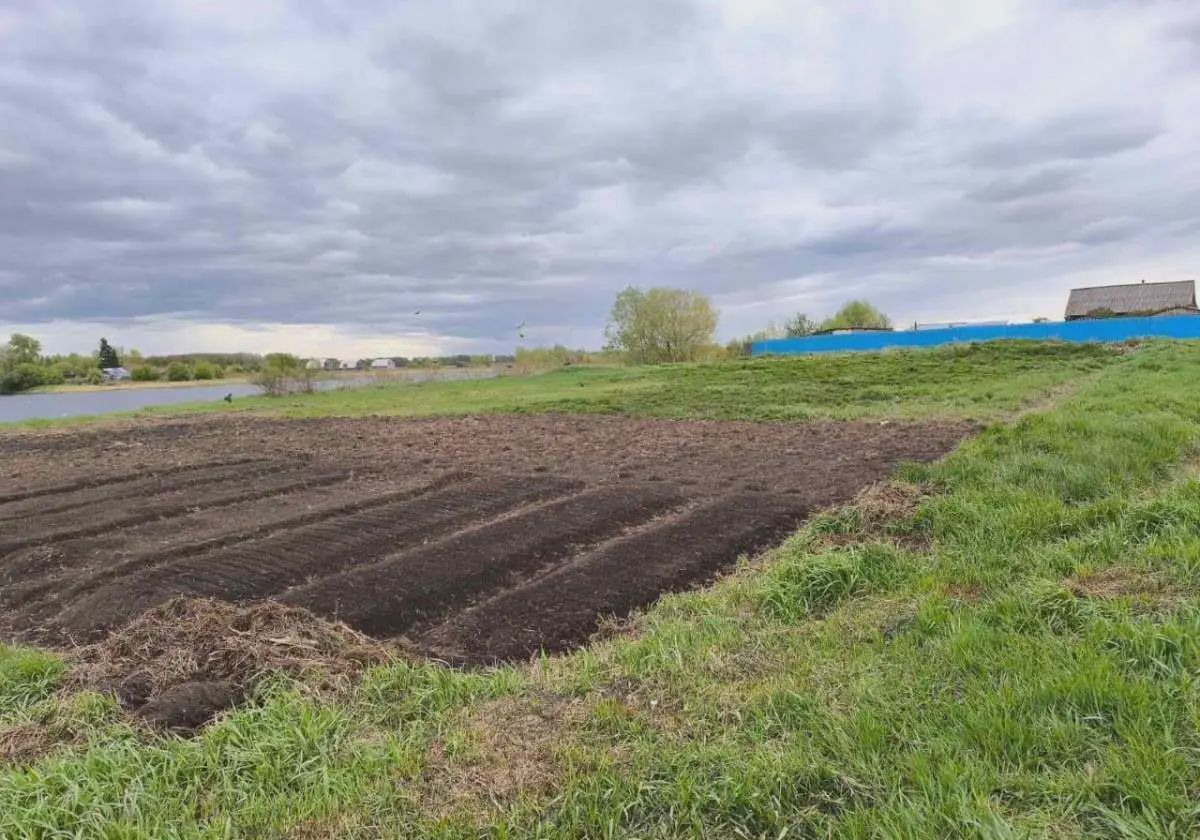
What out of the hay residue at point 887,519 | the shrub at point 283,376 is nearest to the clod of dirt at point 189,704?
the hay residue at point 887,519

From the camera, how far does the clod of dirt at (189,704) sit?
3574 millimetres

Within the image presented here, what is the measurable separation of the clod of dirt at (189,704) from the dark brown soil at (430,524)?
0.07 metres

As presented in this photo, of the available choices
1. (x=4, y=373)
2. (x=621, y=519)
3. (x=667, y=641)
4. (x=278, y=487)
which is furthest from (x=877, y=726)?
(x=4, y=373)

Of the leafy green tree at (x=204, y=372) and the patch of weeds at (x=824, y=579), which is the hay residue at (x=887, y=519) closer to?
the patch of weeds at (x=824, y=579)

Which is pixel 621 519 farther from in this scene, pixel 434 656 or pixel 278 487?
pixel 278 487

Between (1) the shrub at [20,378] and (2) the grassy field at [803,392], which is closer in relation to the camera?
(2) the grassy field at [803,392]

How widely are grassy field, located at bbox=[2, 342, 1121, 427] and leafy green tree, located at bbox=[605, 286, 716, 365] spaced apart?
21286 millimetres

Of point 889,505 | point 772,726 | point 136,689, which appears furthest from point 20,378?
point 772,726

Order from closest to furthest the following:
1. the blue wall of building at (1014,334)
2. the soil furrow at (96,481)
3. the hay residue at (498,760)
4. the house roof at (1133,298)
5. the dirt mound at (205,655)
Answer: the hay residue at (498,760) < the dirt mound at (205,655) < the soil furrow at (96,481) < the blue wall of building at (1014,334) < the house roof at (1133,298)

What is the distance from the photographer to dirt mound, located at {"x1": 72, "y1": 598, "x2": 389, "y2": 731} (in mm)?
3793

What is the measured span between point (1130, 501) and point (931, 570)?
2.18m

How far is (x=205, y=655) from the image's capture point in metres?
4.24

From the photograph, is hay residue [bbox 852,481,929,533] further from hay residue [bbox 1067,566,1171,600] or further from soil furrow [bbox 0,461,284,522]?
soil furrow [bbox 0,461,284,522]

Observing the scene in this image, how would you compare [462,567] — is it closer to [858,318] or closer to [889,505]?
[889,505]
